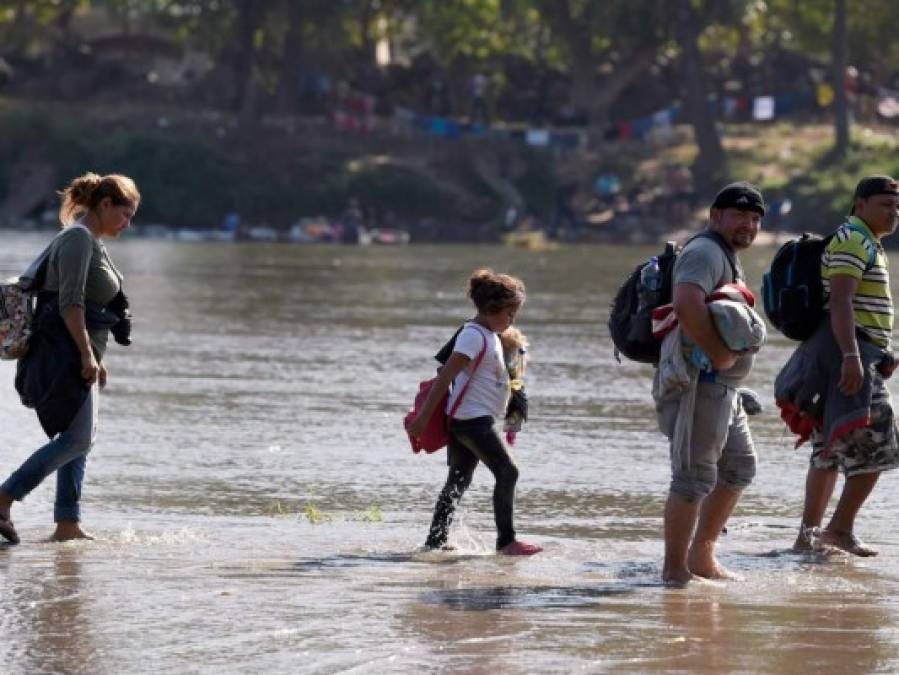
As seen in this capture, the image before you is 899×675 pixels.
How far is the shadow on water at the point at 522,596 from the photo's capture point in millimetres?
7781

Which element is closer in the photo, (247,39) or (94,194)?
(94,194)

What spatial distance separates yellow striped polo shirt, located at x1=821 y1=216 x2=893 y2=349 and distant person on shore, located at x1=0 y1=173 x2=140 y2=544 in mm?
2794

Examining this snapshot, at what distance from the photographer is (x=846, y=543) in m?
9.30

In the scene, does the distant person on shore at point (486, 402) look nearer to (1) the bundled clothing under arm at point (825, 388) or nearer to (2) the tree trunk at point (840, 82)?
(1) the bundled clothing under arm at point (825, 388)

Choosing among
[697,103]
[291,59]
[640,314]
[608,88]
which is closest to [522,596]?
[640,314]

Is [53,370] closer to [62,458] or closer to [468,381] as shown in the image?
[62,458]

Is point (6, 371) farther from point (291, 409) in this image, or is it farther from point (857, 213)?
point (857, 213)

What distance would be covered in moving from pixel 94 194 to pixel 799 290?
9.37 ft

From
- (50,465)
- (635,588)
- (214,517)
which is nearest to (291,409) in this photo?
(214,517)

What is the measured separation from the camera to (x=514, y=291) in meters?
9.11

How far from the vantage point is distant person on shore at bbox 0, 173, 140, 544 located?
8.97 meters

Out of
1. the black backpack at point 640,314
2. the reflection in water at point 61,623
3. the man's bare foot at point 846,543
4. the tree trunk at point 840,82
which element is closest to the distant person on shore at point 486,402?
the black backpack at point 640,314

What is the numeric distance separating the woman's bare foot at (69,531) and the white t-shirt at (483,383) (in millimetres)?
1537

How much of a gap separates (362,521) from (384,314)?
45.5ft
